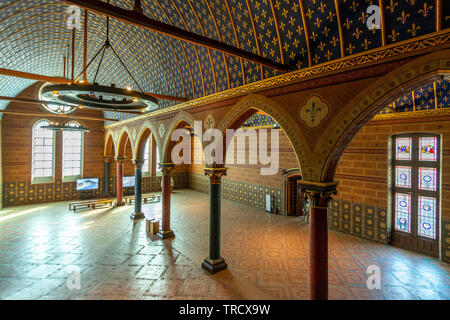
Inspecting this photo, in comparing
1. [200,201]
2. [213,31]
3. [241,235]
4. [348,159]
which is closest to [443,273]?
[348,159]

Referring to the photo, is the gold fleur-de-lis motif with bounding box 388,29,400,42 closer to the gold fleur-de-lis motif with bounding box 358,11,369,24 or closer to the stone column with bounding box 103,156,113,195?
the gold fleur-de-lis motif with bounding box 358,11,369,24

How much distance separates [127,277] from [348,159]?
9838mm

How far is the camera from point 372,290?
6.59m

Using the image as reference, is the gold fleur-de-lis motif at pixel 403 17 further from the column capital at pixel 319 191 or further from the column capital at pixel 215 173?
the column capital at pixel 215 173

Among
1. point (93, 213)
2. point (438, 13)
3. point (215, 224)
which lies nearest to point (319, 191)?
point (438, 13)

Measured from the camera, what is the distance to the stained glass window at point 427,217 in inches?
345

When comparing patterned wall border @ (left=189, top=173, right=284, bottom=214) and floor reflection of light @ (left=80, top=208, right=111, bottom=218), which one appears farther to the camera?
patterned wall border @ (left=189, top=173, right=284, bottom=214)

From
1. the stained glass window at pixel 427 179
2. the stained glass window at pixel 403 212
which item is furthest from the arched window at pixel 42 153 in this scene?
the stained glass window at pixel 427 179

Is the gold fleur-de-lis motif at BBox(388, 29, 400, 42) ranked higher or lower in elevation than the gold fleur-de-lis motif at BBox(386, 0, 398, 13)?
lower

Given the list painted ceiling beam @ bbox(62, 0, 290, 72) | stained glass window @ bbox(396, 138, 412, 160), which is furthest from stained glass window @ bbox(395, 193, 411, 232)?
painted ceiling beam @ bbox(62, 0, 290, 72)

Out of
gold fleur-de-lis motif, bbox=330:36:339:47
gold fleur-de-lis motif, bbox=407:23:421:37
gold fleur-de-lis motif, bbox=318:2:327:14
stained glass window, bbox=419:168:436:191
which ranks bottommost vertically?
stained glass window, bbox=419:168:436:191

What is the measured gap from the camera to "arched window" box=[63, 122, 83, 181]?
1797 cm

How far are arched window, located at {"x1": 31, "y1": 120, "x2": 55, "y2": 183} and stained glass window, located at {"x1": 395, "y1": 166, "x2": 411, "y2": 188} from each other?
69.2ft

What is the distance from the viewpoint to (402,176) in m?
9.52
